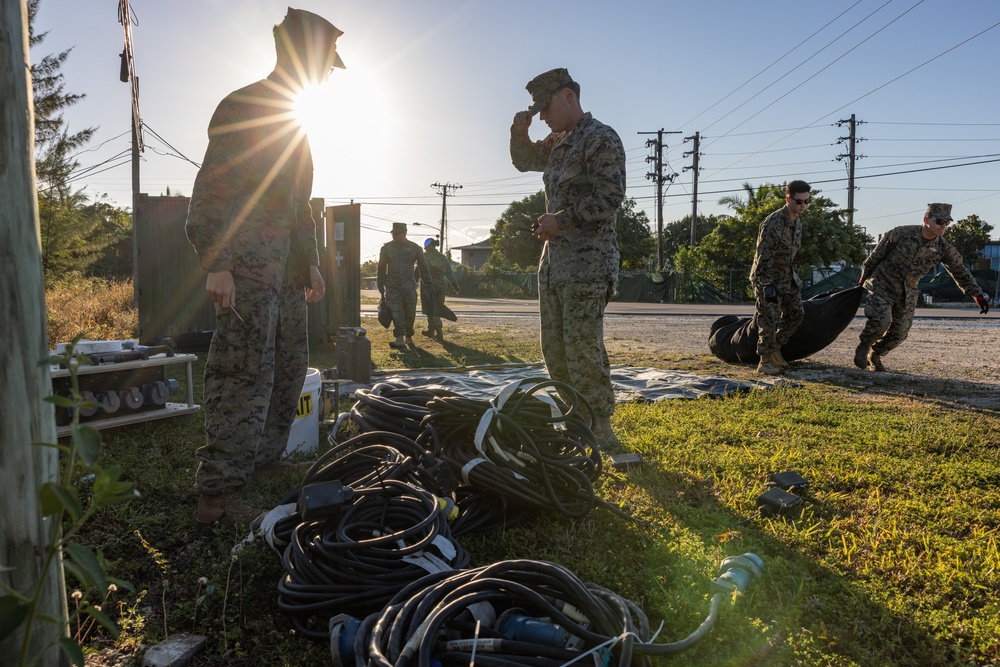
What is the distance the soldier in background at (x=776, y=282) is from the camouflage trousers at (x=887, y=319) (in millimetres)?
756

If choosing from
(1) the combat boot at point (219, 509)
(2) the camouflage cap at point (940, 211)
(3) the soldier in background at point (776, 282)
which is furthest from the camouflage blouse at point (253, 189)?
(2) the camouflage cap at point (940, 211)

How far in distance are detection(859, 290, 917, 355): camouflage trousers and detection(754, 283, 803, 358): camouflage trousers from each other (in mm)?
719

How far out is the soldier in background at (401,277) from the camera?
9602 mm

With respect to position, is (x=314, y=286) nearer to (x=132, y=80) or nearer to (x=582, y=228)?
(x=582, y=228)

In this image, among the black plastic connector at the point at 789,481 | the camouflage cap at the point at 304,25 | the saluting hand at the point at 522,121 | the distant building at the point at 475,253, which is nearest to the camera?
the camouflage cap at the point at 304,25

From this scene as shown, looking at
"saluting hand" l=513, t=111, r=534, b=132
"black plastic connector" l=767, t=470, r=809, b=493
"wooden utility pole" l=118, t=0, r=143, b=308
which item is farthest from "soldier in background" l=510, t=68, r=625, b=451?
"wooden utility pole" l=118, t=0, r=143, b=308

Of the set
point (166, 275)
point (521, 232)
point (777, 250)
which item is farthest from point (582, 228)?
point (521, 232)

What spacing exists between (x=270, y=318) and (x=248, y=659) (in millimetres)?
1475

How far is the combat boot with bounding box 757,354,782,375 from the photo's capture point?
22.1 ft

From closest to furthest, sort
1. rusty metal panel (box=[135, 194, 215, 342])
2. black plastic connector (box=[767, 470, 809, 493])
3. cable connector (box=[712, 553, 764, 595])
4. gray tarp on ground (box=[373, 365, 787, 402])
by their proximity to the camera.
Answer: cable connector (box=[712, 553, 764, 595]) → black plastic connector (box=[767, 470, 809, 493]) → gray tarp on ground (box=[373, 365, 787, 402]) → rusty metal panel (box=[135, 194, 215, 342])

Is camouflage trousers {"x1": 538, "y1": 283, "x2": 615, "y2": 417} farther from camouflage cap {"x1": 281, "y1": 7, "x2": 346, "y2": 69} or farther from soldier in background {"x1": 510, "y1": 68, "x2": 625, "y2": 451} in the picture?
camouflage cap {"x1": 281, "y1": 7, "x2": 346, "y2": 69}

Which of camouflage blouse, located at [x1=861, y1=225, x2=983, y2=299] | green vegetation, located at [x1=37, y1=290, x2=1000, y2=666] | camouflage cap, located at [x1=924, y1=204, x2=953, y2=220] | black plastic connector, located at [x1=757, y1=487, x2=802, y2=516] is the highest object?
camouflage cap, located at [x1=924, y1=204, x2=953, y2=220]

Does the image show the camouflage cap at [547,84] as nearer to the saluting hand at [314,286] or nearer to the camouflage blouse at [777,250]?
the saluting hand at [314,286]

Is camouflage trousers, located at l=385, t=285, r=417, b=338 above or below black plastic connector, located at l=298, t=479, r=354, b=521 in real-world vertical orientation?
above
